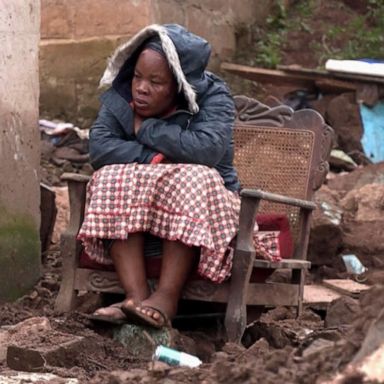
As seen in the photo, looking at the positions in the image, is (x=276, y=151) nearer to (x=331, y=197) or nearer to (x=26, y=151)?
(x=26, y=151)

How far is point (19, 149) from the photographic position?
6602mm

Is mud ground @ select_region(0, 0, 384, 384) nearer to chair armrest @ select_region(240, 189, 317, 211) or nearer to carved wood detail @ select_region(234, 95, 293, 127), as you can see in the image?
chair armrest @ select_region(240, 189, 317, 211)

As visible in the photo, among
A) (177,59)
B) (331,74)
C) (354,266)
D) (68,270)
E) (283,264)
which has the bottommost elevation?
(354,266)

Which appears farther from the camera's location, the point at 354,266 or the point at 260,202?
the point at 354,266

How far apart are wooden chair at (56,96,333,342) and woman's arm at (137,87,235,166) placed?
0.85 ft

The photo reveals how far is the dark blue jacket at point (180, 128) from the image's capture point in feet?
18.6

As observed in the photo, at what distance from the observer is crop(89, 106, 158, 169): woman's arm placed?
18.7 feet

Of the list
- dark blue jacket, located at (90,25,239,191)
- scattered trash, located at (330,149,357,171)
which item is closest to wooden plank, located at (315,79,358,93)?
scattered trash, located at (330,149,357,171)

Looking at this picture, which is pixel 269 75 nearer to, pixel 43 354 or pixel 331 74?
pixel 331 74

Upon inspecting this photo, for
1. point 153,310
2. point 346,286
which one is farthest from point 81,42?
point 153,310

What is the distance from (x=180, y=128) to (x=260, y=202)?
0.90m

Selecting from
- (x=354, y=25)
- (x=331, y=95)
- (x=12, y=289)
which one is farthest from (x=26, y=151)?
(x=354, y=25)

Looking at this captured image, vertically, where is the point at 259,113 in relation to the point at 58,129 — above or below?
above

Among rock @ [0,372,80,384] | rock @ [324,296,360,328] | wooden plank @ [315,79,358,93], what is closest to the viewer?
rock @ [0,372,80,384]
